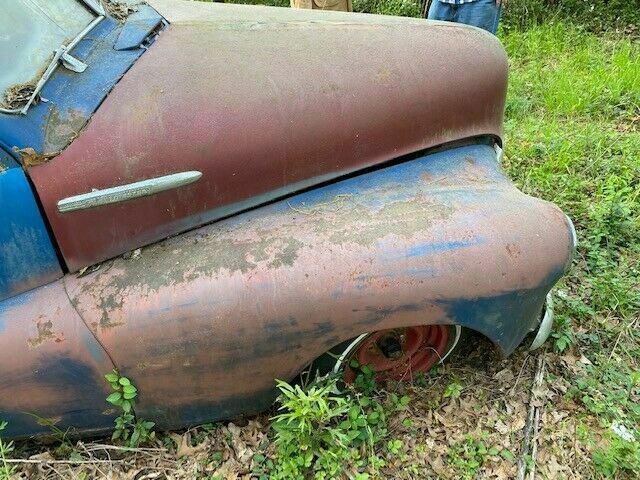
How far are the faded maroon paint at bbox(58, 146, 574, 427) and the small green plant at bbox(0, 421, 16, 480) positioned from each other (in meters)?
0.47

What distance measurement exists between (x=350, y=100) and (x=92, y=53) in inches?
36.0

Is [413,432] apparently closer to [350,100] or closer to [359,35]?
[350,100]

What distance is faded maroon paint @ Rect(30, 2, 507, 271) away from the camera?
1.89 m

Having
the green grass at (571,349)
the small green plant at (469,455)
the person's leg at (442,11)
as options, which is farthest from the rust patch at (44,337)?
the person's leg at (442,11)

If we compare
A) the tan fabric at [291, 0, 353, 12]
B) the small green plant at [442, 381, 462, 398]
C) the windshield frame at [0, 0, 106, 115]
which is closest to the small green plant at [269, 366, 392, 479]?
the small green plant at [442, 381, 462, 398]

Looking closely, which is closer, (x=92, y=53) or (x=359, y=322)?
(x=359, y=322)

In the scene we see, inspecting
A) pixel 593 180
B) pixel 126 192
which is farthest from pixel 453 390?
pixel 593 180

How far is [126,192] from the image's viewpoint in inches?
74.1

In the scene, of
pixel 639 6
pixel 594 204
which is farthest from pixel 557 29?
pixel 594 204

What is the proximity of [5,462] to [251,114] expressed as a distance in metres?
1.44

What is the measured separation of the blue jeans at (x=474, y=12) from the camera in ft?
13.5

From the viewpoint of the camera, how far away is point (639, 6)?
627 centimetres

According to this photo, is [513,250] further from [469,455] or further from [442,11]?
[442,11]

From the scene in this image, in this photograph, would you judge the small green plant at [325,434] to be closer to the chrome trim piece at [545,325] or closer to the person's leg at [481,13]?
the chrome trim piece at [545,325]
